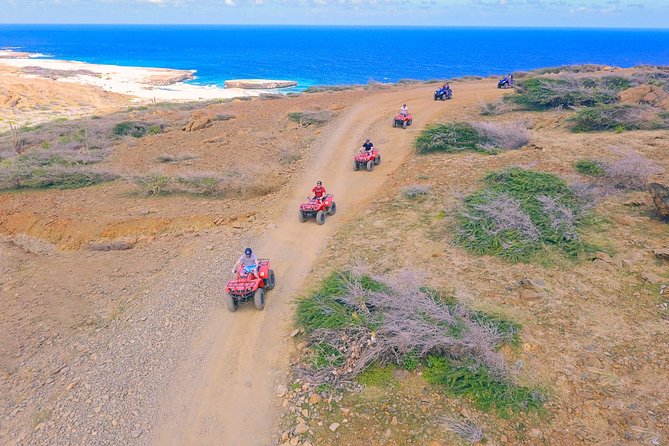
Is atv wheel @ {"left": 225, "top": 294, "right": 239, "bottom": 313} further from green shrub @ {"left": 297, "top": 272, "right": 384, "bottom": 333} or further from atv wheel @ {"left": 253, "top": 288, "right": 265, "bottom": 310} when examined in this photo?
green shrub @ {"left": 297, "top": 272, "right": 384, "bottom": 333}

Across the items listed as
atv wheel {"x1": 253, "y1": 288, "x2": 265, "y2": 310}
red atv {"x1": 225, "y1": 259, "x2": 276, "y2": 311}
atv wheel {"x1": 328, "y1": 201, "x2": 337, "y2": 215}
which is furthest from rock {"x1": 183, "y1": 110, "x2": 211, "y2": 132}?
→ atv wheel {"x1": 253, "y1": 288, "x2": 265, "y2": 310}

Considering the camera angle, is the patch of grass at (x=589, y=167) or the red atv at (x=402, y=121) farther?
the red atv at (x=402, y=121)

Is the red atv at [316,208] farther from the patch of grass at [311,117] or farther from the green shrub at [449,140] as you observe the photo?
the patch of grass at [311,117]

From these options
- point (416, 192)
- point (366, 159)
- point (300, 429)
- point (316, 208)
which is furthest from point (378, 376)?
point (366, 159)

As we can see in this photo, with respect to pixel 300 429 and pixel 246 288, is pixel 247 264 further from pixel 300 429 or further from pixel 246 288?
pixel 300 429

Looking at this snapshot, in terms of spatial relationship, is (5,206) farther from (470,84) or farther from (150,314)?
(470,84)

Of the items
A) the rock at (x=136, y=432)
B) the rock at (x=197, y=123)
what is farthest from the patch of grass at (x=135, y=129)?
the rock at (x=136, y=432)
